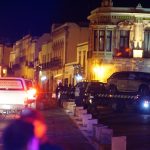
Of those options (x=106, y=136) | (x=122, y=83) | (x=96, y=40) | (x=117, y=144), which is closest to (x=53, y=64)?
(x=96, y=40)

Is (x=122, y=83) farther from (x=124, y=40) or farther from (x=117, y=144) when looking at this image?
(x=124, y=40)

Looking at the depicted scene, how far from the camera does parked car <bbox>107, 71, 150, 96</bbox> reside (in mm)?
38156

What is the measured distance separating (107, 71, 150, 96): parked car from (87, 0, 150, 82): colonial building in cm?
2536

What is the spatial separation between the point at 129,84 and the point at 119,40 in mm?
26975

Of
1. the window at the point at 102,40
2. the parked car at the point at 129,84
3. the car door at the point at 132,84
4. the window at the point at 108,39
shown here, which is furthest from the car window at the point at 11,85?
the window at the point at 108,39

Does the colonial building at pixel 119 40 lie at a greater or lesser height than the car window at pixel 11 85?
greater

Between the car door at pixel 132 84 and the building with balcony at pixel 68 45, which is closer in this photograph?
the car door at pixel 132 84

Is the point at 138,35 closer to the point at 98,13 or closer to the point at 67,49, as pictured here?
the point at 98,13

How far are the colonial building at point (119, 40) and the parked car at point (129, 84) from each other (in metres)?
25.4

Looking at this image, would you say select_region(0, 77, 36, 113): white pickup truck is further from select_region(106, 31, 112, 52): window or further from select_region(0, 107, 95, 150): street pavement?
select_region(106, 31, 112, 52): window

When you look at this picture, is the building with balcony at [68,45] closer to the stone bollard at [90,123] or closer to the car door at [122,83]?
the car door at [122,83]

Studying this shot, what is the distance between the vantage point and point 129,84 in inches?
1521

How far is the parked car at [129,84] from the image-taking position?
38156 mm

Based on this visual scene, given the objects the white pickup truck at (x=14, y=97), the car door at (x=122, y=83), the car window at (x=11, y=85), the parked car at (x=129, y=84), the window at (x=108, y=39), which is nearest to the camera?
the white pickup truck at (x=14, y=97)
